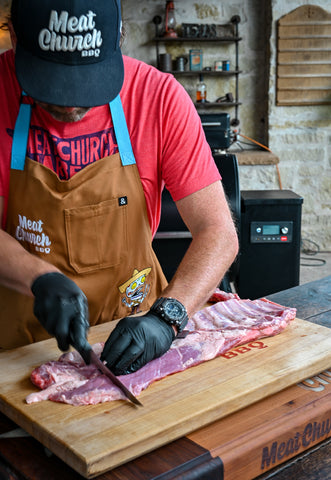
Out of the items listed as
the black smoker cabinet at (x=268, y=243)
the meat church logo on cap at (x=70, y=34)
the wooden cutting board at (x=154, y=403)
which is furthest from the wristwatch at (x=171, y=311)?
the black smoker cabinet at (x=268, y=243)

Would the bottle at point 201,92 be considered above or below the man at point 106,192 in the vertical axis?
above

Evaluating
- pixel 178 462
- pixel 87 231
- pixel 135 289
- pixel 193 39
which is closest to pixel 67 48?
pixel 87 231

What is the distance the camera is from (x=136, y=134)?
5.01ft

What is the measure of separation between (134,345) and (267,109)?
15.9 feet

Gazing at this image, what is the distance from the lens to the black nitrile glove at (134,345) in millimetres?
1172

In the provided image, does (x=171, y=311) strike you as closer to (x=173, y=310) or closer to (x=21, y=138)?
(x=173, y=310)

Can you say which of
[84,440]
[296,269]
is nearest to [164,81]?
[84,440]

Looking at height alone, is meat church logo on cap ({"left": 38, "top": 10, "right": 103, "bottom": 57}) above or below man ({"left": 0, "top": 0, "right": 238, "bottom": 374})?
above

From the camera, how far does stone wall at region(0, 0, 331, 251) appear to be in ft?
18.1

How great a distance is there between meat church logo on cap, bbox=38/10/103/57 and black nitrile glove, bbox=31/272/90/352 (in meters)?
0.55

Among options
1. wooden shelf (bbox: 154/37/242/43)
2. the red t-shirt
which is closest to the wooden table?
the red t-shirt

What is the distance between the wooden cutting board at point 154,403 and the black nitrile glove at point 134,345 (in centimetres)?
7

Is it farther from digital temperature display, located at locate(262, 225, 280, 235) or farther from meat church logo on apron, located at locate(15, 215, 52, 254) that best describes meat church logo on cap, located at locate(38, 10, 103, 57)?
digital temperature display, located at locate(262, 225, 280, 235)

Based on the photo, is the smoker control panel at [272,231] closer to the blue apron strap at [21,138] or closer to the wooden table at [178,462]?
the blue apron strap at [21,138]
